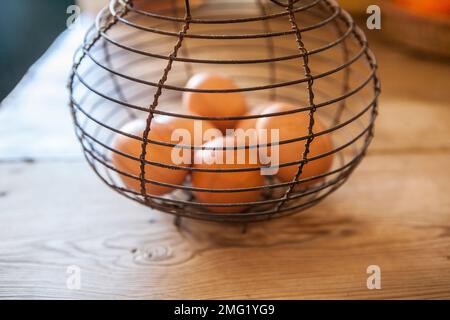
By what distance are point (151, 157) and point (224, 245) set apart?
0.13 m

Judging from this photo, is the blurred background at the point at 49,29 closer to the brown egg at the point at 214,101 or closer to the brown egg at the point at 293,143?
the brown egg at the point at 214,101

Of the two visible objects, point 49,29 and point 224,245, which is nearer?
point 224,245

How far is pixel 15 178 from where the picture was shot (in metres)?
0.65

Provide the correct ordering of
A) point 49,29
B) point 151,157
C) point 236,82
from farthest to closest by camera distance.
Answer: point 49,29 < point 236,82 < point 151,157

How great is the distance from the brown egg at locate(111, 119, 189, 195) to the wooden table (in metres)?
0.08

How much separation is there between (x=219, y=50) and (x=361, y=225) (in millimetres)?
568

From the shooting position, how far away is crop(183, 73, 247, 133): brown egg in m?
0.59

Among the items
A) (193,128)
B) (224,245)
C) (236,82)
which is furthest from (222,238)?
(236,82)

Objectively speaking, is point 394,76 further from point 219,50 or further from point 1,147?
point 1,147

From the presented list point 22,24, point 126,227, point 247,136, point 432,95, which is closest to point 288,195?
point 247,136

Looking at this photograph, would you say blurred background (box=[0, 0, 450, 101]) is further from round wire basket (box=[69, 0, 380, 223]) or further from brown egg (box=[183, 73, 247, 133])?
brown egg (box=[183, 73, 247, 133])

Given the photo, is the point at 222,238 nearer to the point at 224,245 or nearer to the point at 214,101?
the point at 224,245

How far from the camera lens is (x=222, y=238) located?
55cm
